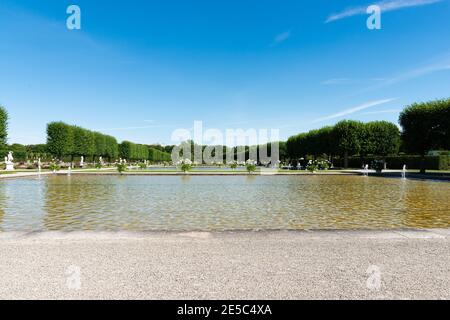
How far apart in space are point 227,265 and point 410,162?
5987cm

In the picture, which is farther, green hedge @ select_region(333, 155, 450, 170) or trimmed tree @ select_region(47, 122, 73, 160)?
trimmed tree @ select_region(47, 122, 73, 160)

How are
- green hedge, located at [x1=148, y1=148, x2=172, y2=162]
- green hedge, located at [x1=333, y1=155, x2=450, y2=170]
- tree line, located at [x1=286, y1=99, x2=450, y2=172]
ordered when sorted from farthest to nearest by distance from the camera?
green hedge, located at [x1=148, y1=148, x2=172, y2=162], green hedge, located at [x1=333, y1=155, x2=450, y2=170], tree line, located at [x1=286, y1=99, x2=450, y2=172]

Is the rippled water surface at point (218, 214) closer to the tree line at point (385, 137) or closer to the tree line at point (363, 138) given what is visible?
the tree line at point (385, 137)

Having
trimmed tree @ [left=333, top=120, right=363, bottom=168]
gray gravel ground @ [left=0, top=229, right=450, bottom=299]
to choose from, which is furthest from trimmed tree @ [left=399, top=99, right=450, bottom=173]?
gray gravel ground @ [left=0, top=229, right=450, bottom=299]

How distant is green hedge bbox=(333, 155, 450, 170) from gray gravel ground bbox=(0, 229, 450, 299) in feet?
167

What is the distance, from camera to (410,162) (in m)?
57.7

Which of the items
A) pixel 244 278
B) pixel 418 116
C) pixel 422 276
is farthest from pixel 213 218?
Answer: pixel 418 116

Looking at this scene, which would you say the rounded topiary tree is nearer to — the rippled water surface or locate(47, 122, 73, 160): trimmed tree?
locate(47, 122, 73, 160): trimmed tree

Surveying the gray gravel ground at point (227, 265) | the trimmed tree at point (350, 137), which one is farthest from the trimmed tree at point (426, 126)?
the gray gravel ground at point (227, 265)

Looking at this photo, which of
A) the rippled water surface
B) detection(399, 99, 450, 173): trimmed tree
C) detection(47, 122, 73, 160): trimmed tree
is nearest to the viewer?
the rippled water surface

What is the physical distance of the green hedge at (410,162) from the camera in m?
51.4

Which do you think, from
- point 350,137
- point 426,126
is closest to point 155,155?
point 350,137

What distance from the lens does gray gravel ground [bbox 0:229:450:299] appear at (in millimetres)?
4289
